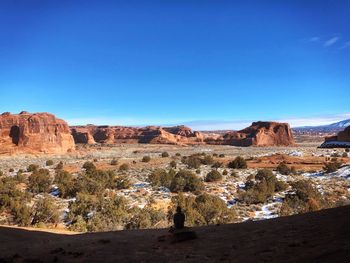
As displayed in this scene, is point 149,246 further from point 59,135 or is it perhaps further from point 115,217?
point 59,135

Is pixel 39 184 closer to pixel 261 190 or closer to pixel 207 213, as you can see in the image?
pixel 207 213

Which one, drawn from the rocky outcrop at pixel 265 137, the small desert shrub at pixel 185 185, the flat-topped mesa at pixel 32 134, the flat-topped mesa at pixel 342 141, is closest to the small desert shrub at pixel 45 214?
the small desert shrub at pixel 185 185

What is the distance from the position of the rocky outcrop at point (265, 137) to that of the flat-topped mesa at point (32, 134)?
202 feet

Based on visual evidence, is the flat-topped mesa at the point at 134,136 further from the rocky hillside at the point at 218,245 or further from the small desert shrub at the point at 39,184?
the rocky hillside at the point at 218,245

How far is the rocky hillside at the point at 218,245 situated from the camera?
7754 mm

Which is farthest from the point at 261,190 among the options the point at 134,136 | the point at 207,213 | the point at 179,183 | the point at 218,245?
the point at 134,136

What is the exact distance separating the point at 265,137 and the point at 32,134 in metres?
76.0

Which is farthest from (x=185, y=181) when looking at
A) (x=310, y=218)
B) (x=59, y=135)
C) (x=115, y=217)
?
(x=59, y=135)

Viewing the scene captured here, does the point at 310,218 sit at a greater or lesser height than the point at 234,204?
greater

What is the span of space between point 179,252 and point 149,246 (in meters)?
1.17

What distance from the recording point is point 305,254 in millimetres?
7074

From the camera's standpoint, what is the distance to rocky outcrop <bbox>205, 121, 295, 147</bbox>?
385 feet

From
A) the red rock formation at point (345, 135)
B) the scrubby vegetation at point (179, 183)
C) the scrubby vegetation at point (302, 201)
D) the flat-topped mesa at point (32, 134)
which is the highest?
the flat-topped mesa at point (32, 134)

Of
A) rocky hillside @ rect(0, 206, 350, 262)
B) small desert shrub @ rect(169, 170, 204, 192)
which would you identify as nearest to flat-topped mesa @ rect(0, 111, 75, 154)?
small desert shrub @ rect(169, 170, 204, 192)
